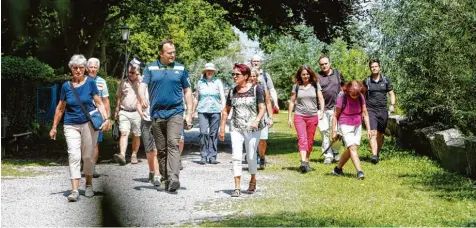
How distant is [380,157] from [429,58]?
7.10 feet

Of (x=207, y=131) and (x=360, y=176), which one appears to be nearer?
(x=360, y=176)

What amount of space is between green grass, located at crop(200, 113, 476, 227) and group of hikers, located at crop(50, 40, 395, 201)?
0.49 m

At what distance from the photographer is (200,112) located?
14.5 m

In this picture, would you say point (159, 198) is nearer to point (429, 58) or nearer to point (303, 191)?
point (303, 191)

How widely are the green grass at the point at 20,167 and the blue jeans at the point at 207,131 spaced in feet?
9.48

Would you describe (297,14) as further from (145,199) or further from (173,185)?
(145,199)

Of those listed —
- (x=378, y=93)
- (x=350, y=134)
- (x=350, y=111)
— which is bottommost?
(x=350, y=134)

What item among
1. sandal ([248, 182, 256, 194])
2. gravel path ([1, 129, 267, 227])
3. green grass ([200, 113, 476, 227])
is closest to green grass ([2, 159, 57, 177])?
gravel path ([1, 129, 267, 227])

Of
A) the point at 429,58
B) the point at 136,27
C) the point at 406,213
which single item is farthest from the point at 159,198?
the point at 136,27

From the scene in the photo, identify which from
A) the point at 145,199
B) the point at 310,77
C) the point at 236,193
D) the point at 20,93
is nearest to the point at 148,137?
the point at 236,193

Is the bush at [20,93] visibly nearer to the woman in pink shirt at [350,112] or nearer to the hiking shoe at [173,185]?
the woman in pink shirt at [350,112]

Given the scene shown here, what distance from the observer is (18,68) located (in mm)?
18078

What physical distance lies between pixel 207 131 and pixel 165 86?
15.9 feet

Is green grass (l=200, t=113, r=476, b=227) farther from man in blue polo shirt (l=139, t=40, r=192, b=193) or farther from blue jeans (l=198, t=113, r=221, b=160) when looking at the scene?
blue jeans (l=198, t=113, r=221, b=160)
